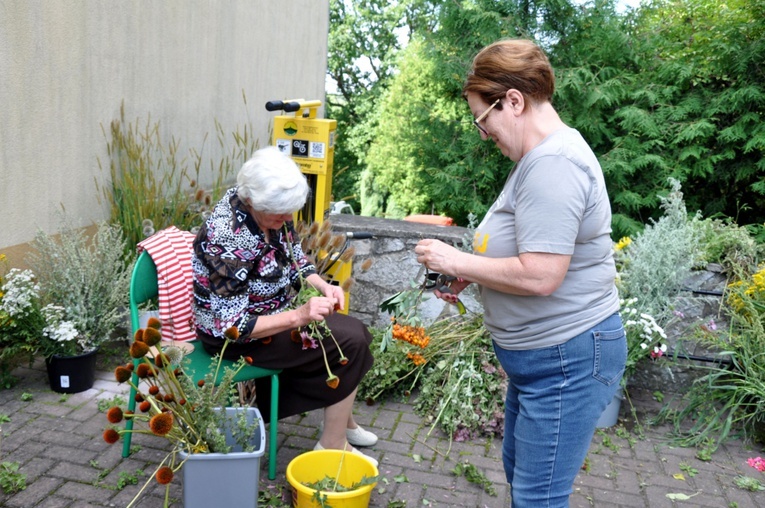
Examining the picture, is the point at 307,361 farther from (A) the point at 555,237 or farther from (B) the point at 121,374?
(A) the point at 555,237

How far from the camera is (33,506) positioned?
288cm

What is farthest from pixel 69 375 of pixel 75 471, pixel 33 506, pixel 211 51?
pixel 211 51

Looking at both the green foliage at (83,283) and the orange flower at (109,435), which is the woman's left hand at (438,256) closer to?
the orange flower at (109,435)

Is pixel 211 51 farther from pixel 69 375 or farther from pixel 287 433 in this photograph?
pixel 287 433

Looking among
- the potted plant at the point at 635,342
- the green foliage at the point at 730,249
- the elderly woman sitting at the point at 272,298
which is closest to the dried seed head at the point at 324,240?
the elderly woman sitting at the point at 272,298

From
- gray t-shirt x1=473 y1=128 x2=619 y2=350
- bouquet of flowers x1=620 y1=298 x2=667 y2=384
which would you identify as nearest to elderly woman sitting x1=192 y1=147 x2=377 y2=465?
gray t-shirt x1=473 y1=128 x2=619 y2=350

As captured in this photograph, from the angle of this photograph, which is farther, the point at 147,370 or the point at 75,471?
the point at 75,471

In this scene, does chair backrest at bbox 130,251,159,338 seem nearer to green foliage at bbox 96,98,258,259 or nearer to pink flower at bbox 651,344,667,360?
green foliage at bbox 96,98,258,259

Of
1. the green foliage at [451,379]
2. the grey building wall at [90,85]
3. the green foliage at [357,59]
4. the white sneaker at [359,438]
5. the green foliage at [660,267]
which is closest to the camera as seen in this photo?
the white sneaker at [359,438]

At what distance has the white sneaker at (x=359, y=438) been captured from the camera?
3613 mm

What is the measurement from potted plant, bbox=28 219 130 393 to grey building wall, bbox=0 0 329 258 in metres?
0.29

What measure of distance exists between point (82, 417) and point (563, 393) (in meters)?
2.62

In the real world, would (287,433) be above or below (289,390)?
below

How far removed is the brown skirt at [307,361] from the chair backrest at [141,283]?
1.00ft
